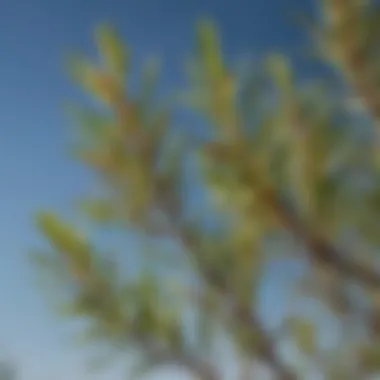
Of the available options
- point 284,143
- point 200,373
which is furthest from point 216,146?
point 200,373

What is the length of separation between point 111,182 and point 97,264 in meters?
0.05

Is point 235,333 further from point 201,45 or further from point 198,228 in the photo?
point 201,45

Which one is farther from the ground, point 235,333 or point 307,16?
point 307,16

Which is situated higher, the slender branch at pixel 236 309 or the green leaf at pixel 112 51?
the green leaf at pixel 112 51

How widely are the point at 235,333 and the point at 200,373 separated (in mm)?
38

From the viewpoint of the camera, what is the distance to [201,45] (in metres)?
0.43

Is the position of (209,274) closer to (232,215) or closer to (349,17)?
(232,215)

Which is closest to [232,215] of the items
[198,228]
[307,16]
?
[198,228]

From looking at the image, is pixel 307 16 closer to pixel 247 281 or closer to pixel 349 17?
pixel 349 17

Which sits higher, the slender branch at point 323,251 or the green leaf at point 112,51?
the green leaf at point 112,51

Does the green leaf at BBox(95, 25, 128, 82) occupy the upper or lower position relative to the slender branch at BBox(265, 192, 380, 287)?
upper

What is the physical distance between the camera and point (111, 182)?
482mm

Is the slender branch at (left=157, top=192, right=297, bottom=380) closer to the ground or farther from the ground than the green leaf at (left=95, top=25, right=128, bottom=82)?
closer to the ground

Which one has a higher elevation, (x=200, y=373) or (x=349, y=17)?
(x=349, y=17)
